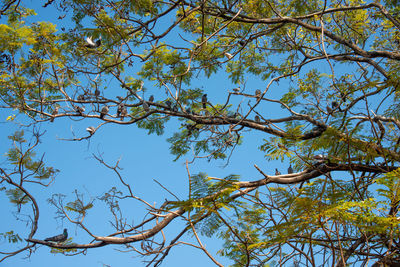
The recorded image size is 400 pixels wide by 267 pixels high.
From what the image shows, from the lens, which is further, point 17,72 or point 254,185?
point 17,72

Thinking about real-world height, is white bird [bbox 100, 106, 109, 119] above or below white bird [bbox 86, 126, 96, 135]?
above

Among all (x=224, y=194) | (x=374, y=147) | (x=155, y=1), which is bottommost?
(x=224, y=194)

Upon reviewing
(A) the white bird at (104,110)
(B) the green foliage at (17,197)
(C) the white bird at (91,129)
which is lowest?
(B) the green foliage at (17,197)

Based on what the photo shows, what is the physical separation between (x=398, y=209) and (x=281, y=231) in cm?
102

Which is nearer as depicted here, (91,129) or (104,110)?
(91,129)

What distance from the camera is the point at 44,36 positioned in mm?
5754

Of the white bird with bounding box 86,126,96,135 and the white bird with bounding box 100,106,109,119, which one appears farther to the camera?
the white bird with bounding box 100,106,109,119

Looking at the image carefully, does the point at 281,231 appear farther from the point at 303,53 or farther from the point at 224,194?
the point at 303,53

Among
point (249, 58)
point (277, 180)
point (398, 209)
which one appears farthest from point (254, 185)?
point (249, 58)

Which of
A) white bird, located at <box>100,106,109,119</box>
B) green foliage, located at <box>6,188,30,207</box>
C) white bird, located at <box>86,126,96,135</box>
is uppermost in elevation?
white bird, located at <box>100,106,109,119</box>

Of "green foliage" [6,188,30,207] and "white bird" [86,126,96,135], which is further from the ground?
"white bird" [86,126,96,135]

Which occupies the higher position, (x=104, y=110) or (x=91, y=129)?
(x=104, y=110)

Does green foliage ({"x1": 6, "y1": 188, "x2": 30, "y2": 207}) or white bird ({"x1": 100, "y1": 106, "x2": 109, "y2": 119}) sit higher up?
white bird ({"x1": 100, "y1": 106, "x2": 109, "y2": 119})

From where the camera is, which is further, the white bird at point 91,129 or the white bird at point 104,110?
the white bird at point 104,110
